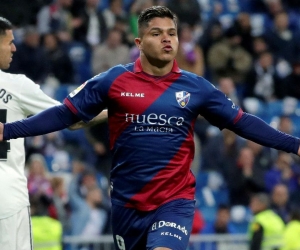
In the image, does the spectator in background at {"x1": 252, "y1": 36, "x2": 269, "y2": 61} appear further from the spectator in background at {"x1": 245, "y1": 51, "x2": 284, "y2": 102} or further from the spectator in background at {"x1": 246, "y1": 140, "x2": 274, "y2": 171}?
the spectator in background at {"x1": 246, "y1": 140, "x2": 274, "y2": 171}

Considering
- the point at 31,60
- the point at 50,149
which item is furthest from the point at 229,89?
the point at 31,60

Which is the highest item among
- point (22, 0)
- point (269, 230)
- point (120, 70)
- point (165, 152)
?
point (22, 0)

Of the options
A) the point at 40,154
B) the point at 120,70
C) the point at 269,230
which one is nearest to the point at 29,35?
the point at 40,154

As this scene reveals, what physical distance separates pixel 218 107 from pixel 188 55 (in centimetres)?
937

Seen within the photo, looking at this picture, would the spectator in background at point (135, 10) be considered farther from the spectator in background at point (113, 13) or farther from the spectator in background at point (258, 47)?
the spectator in background at point (258, 47)

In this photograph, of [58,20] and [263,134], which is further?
[58,20]

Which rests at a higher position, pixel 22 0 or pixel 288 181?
pixel 22 0

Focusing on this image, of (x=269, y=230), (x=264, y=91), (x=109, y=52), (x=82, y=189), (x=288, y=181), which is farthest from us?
(x=264, y=91)

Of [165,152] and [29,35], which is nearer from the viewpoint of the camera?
[165,152]

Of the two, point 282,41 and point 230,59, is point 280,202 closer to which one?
point 230,59

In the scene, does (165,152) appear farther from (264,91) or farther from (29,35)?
(264,91)

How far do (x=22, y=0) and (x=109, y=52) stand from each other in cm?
206

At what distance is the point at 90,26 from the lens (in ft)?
55.9

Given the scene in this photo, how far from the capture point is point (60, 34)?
652 inches
